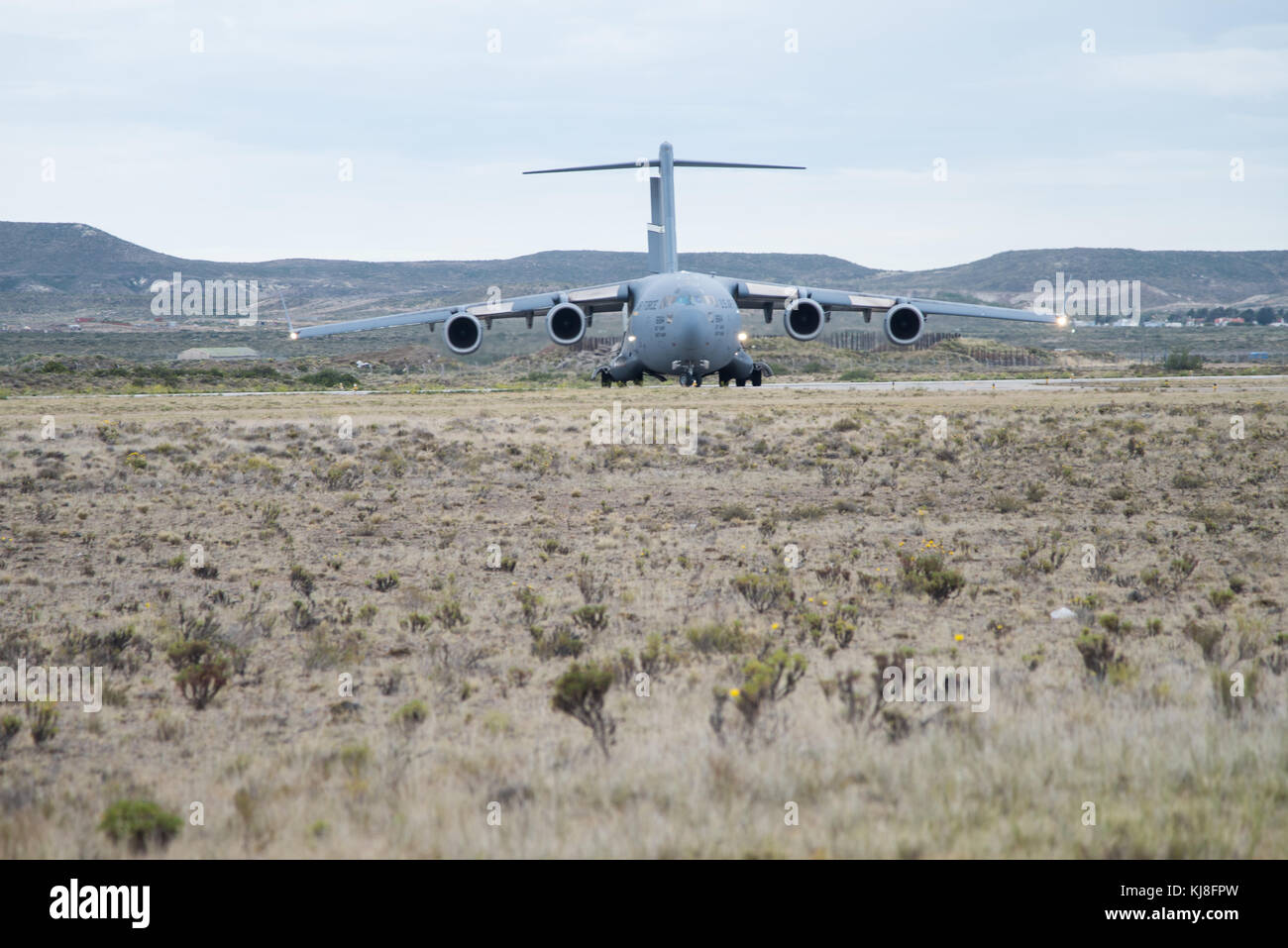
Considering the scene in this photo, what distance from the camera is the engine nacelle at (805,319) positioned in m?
35.1

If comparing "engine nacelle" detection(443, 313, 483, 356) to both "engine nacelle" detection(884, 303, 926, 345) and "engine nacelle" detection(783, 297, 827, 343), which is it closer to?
"engine nacelle" detection(783, 297, 827, 343)

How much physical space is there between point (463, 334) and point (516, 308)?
2537mm

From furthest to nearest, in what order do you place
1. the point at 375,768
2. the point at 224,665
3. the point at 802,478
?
the point at 802,478 < the point at 224,665 < the point at 375,768

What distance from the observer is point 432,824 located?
518cm

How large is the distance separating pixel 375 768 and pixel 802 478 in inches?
536

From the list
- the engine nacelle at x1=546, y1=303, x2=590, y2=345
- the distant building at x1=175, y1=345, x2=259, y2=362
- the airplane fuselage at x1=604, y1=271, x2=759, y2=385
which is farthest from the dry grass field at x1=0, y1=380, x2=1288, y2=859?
the distant building at x1=175, y1=345, x2=259, y2=362

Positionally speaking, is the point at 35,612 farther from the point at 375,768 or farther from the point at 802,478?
the point at 802,478

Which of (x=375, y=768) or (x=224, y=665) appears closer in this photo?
(x=375, y=768)

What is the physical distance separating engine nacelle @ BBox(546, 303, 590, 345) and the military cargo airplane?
0.03 metres

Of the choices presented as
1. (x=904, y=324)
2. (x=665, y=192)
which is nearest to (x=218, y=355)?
(x=665, y=192)

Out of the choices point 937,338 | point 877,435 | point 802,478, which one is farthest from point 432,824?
point 937,338

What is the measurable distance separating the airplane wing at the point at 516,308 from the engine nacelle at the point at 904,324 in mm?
8761

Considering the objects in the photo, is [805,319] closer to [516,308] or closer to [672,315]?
[672,315]
